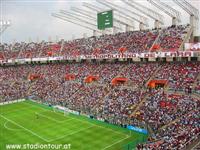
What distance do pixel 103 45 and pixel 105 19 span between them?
5055 mm

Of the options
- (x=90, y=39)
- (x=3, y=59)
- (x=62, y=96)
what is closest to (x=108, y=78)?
(x=62, y=96)

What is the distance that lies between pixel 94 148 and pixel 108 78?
19.8 metres

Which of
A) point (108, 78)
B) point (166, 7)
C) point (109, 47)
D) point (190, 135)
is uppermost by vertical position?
point (166, 7)

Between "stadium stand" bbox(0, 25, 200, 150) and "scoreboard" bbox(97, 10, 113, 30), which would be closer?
"stadium stand" bbox(0, 25, 200, 150)

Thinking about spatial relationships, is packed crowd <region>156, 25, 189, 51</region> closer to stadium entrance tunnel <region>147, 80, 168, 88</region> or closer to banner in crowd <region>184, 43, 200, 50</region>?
banner in crowd <region>184, 43, 200, 50</region>

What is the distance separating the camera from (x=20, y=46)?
251 feet

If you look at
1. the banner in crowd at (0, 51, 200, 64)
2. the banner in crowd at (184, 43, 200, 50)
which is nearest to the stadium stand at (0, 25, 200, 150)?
the banner in crowd at (0, 51, 200, 64)

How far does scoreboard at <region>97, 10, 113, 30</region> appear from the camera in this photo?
182 ft

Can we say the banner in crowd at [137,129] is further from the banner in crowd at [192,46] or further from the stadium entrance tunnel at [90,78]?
the stadium entrance tunnel at [90,78]

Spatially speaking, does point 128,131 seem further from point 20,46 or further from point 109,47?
point 20,46

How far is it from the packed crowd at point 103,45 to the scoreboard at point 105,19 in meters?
2.75

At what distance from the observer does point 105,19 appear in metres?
56.2

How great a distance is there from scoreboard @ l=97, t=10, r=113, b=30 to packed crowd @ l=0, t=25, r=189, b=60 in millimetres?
2748

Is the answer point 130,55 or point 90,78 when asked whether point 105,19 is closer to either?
point 90,78
